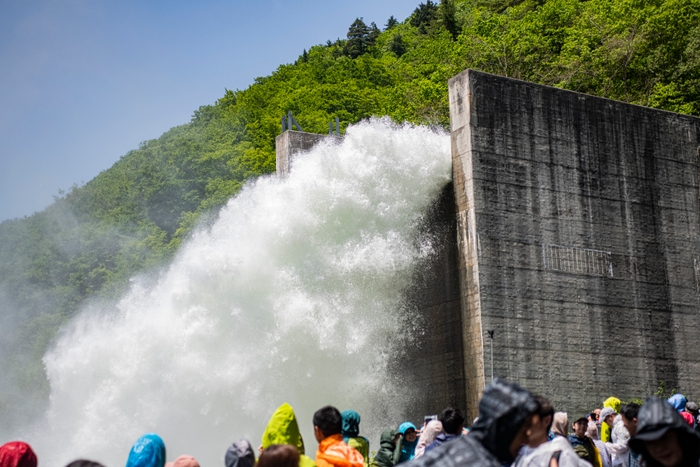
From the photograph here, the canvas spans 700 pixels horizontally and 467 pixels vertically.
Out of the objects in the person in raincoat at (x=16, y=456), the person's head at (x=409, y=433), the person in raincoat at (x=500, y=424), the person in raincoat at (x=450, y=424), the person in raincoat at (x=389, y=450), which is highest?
the person in raincoat at (x=500, y=424)

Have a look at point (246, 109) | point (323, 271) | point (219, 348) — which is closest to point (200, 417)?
point (219, 348)

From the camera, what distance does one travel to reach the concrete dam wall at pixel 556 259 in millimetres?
20266

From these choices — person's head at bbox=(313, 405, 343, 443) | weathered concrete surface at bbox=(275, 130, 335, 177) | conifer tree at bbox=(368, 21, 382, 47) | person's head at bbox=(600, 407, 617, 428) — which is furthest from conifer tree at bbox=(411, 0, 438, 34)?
person's head at bbox=(313, 405, 343, 443)

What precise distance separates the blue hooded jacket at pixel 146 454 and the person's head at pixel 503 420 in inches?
99.9

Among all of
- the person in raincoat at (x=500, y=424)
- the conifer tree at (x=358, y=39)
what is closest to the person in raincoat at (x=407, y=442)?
the person in raincoat at (x=500, y=424)

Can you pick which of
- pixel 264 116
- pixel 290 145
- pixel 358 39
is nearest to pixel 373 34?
pixel 358 39

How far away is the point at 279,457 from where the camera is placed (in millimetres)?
4387

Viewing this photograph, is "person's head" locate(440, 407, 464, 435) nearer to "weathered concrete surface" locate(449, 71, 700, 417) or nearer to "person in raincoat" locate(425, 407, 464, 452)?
"person in raincoat" locate(425, 407, 464, 452)

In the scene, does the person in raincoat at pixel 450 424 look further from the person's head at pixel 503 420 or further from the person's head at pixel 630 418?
the person's head at pixel 503 420

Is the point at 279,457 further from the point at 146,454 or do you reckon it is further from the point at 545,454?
the point at 545,454

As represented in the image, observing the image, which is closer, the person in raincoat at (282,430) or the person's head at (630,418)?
the person in raincoat at (282,430)

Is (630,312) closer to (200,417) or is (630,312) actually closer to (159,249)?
(200,417)

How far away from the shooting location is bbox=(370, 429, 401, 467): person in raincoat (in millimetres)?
10156

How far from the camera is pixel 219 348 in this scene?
21.8m
